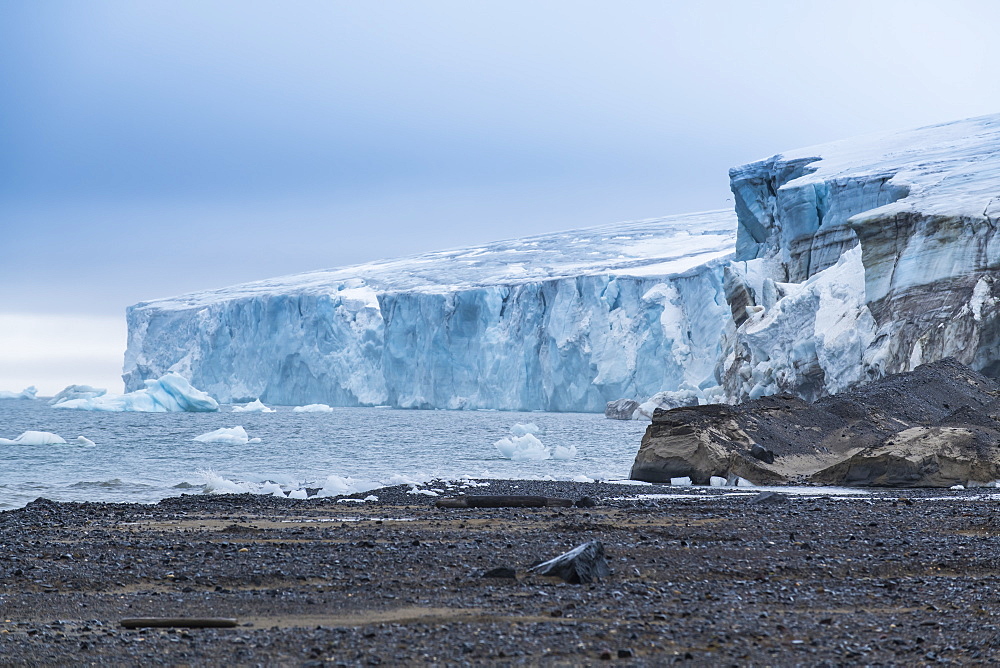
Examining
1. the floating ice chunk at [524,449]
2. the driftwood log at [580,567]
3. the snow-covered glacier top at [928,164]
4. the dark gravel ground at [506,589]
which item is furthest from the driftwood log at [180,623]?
the snow-covered glacier top at [928,164]

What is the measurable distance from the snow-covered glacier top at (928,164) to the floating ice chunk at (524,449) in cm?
1125

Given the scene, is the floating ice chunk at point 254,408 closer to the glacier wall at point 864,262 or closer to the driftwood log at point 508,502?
the glacier wall at point 864,262

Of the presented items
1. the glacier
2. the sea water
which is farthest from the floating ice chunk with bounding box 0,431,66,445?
the glacier

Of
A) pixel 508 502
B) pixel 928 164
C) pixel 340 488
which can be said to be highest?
pixel 928 164

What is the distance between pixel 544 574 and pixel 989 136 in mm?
34419

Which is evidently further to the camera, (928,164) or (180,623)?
(928,164)

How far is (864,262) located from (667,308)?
16387 mm

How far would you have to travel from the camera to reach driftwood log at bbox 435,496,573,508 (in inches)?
451

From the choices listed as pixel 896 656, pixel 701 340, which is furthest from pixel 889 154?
pixel 896 656

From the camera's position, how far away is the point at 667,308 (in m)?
44.4

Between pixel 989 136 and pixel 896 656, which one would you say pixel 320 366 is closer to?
pixel 989 136

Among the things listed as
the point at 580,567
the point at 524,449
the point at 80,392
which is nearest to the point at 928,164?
the point at 524,449

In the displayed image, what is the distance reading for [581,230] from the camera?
67375mm

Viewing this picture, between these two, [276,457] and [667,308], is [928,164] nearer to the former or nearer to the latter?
[667,308]
